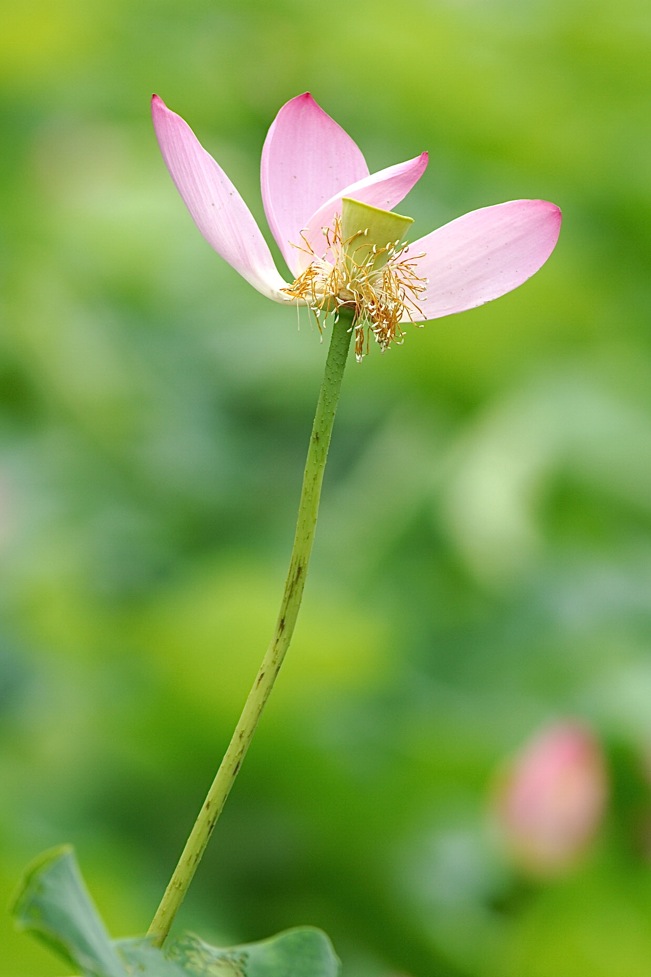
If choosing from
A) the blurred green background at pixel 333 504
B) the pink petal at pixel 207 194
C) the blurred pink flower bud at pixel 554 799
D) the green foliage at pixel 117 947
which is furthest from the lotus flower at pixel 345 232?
the blurred pink flower bud at pixel 554 799

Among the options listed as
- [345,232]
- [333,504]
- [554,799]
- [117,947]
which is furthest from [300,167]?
[333,504]

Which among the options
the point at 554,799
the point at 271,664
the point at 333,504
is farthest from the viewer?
the point at 333,504

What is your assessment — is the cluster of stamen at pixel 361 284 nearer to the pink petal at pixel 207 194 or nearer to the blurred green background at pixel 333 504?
the pink petal at pixel 207 194

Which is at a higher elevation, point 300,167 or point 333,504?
point 333,504

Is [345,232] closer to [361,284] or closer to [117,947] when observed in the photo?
[361,284]

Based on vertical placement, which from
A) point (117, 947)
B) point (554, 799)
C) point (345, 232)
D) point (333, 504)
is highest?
point (333, 504)

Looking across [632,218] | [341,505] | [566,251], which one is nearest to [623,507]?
[341,505]

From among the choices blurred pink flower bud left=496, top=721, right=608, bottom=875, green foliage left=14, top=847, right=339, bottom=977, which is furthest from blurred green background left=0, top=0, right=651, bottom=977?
green foliage left=14, top=847, right=339, bottom=977
